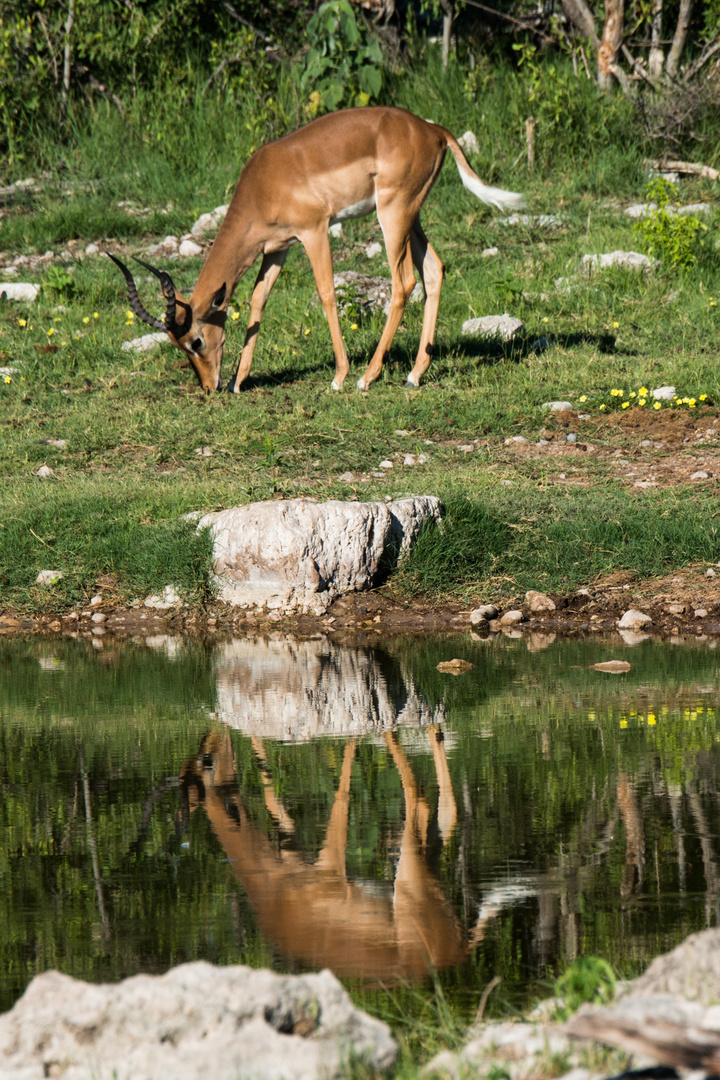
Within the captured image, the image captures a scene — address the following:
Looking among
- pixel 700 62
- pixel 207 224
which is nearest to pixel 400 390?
pixel 207 224

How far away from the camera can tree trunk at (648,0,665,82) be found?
15.5 metres

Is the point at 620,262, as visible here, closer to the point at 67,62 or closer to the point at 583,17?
the point at 583,17

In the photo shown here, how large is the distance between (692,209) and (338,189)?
4.79m

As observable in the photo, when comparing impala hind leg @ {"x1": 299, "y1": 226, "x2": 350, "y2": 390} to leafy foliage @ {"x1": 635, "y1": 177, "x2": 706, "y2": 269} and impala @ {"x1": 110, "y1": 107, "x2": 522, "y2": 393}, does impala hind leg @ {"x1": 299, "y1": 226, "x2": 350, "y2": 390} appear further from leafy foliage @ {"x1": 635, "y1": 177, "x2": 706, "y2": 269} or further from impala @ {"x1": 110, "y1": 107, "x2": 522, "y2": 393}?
leafy foliage @ {"x1": 635, "y1": 177, "x2": 706, "y2": 269}

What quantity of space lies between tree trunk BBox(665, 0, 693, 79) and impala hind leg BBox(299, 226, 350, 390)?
721 centimetres

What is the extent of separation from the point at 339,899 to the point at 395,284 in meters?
7.26

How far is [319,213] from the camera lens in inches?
384

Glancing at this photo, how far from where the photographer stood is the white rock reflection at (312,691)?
5.11 metres

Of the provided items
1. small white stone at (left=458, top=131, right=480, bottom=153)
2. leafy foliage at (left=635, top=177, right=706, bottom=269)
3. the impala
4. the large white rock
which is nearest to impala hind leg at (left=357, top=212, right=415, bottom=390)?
the impala

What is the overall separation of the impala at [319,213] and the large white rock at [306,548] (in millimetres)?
3174

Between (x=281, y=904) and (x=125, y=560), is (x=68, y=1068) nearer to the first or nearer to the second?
(x=281, y=904)

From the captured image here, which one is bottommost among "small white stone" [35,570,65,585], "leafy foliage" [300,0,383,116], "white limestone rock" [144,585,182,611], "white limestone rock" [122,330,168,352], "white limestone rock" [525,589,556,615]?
"white limestone rock" [144,585,182,611]

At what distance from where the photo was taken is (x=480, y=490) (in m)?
7.73

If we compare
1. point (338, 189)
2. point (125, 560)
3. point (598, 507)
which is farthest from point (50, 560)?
point (338, 189)
